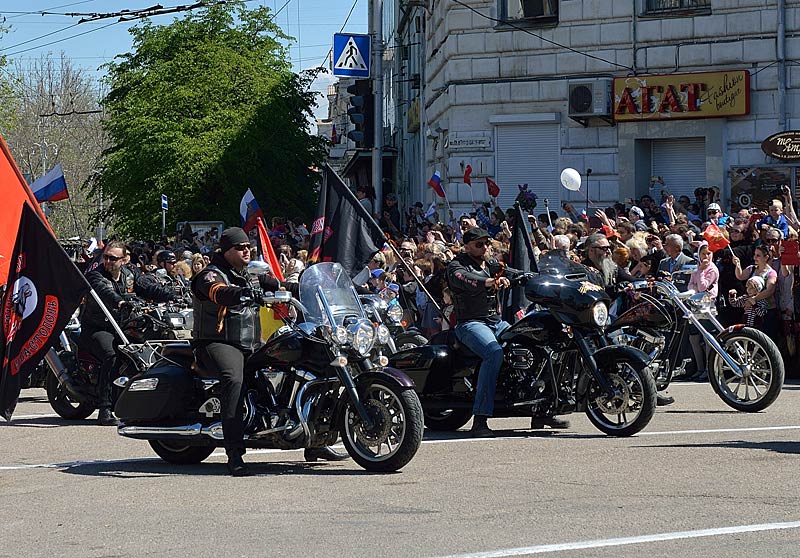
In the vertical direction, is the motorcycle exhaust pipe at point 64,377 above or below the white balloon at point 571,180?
below

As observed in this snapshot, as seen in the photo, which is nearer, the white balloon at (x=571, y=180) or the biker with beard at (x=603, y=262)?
the biker with beard at (x=603, y=262)

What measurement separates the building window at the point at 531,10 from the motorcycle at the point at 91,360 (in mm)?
15743

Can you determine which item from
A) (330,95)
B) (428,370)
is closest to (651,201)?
(428,370)

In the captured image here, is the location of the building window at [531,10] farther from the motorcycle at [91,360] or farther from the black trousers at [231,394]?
the black trousers at [231,394]

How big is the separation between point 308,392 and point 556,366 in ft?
8.59

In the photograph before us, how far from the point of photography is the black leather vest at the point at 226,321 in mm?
10023

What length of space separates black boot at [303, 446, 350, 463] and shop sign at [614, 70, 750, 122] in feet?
58.7

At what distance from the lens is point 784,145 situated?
74.8 feet

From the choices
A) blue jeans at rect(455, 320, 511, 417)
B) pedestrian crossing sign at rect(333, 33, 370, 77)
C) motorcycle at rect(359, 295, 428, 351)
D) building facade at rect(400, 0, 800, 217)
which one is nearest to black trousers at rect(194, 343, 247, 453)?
motorcycle at rect(359, 295, 428, 351)

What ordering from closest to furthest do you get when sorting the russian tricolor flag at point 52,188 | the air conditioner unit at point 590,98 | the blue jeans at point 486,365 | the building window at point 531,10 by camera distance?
the blue jeans at point 486,365 < the russian tricolor flag at point 52,188 < the air conditioner unit at point 590,98 < the building window at point 531,10

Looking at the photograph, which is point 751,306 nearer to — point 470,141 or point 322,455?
point 322,455

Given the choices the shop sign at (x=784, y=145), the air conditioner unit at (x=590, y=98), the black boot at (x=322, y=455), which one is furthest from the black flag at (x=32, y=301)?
the air conditioner unit at (x=590, y=98)

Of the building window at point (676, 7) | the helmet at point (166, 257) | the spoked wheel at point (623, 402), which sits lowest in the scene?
the spoked wheel at point (623, 402)

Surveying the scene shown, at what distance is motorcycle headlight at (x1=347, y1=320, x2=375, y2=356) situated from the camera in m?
9.74
